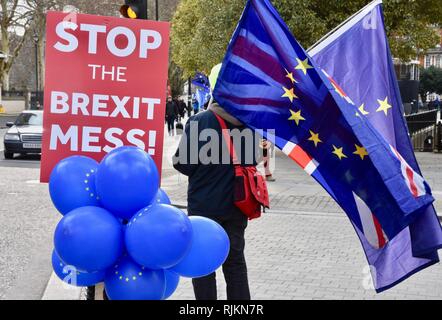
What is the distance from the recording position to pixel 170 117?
89.0 feet

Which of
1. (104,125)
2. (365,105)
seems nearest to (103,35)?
(104,125)

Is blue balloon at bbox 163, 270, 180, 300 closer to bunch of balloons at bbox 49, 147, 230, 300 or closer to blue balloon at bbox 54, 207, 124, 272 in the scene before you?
bunch of balloons at bbox 49, 147, 230, 300

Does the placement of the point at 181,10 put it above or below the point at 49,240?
above

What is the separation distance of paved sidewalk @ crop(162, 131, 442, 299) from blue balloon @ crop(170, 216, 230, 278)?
6.40 ft

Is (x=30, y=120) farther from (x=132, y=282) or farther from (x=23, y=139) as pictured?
(x=132, y=282)

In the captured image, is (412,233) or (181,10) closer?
(412,233)

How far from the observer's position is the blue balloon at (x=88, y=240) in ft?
10.2

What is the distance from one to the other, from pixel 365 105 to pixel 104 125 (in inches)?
67.2

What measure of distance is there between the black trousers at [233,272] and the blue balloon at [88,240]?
4.17ft

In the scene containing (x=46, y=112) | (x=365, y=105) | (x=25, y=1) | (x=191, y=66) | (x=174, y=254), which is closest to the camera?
(x=174, y=254)

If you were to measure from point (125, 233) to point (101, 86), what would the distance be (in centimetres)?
103

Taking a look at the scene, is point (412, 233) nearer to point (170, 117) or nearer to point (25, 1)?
point (170, 117)

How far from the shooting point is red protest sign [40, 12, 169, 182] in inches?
150

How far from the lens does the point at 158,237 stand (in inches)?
121
